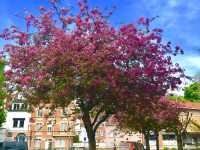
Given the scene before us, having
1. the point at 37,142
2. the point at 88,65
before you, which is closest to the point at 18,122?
the point at 37,142

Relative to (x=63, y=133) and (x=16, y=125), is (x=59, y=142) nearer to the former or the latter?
(x=63, y=133)

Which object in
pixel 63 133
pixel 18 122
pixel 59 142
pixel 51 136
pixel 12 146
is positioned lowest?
pixel 12 146

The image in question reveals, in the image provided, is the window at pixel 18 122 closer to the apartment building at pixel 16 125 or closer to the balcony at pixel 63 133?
the apartment building at pixel 16 125

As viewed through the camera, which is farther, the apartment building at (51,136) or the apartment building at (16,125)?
the apartment building at (16,125)

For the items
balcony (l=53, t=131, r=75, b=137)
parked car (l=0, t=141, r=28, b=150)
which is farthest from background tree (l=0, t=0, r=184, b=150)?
balcony (l=53, t=131, r=75, b=137)

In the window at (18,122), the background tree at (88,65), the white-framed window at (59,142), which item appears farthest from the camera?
the window at (18,122)

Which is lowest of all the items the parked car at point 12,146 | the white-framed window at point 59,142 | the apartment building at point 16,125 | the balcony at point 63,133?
the parked car at point 12,146

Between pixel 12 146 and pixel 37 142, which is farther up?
pixel 37 142

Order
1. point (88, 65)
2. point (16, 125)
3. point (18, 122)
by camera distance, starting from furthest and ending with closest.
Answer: point (18, 122), point (16, 125), point (88, 65)

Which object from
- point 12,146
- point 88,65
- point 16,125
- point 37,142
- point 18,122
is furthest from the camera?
point 18,122

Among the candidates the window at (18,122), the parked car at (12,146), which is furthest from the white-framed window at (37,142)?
the parked car at (12,146)

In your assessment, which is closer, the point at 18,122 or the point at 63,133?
the point at 63,133

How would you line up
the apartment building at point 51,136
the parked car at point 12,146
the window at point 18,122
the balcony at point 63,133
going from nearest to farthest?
the parked car at point 12,146 → the balcony at point 63,133 → the apartment building at point 51,136 → the window at point 18,122

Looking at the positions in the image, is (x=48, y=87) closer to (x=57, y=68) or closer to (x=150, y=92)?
(x=57, y=68)
